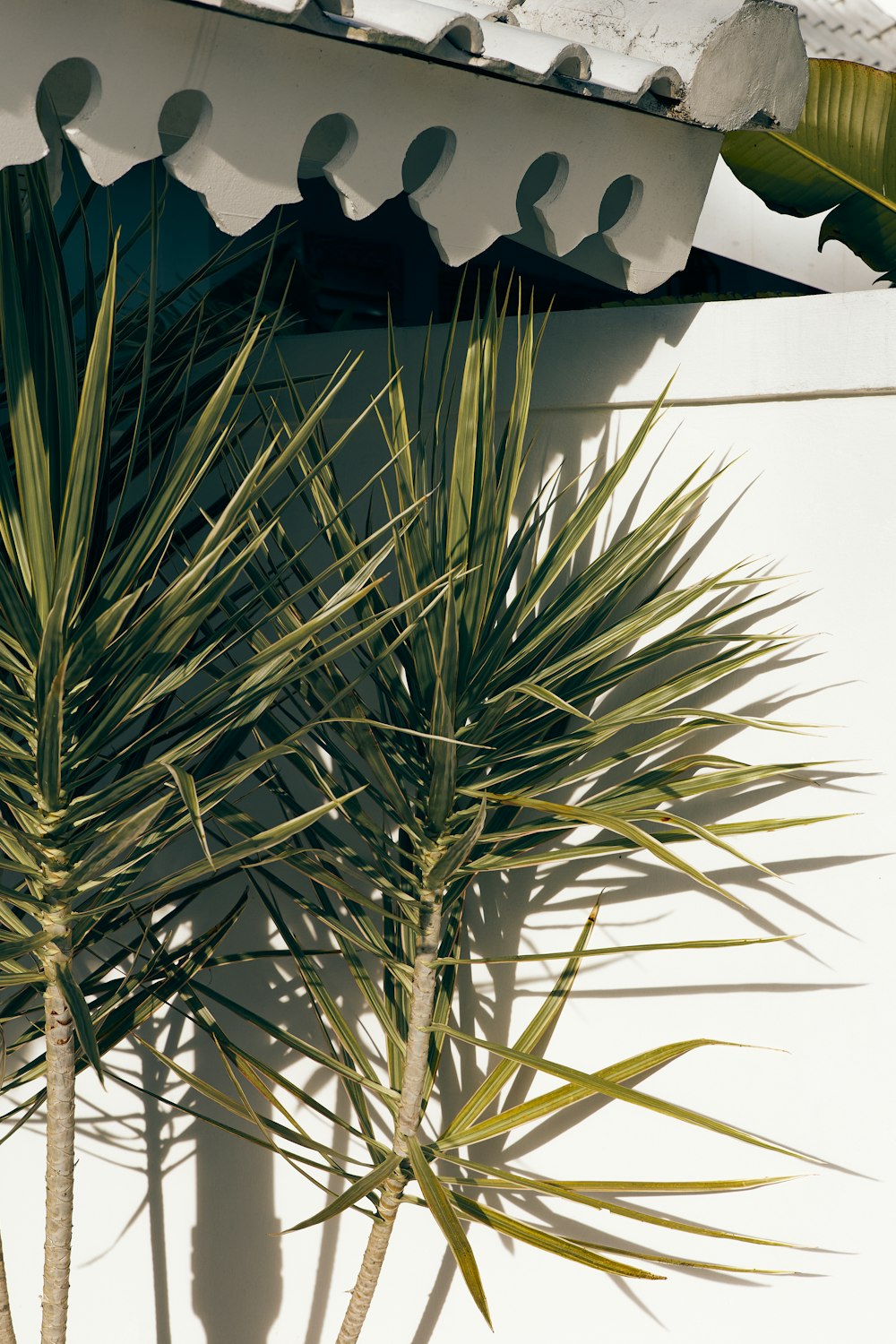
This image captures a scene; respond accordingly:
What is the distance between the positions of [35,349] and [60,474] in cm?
18

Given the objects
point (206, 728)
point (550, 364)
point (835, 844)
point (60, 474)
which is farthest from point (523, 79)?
point (835, 844)

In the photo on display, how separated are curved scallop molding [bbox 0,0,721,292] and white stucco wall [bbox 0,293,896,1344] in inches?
10.1

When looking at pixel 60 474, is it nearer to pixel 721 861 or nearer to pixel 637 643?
pixel 637 643

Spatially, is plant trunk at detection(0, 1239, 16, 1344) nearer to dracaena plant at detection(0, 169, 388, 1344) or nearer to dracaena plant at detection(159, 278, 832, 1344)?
dracaena plant at detection(0, 169, 388, 1344)

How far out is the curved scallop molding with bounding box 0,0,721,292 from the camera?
1.60 metres

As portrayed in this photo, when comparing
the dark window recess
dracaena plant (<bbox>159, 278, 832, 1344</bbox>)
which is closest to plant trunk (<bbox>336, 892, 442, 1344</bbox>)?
dracaena plant (<bbox>159, 278, 832, 1344</bbox>)

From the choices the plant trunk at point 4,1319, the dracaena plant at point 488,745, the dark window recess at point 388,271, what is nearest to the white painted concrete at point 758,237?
the dark window recess at point 388,271

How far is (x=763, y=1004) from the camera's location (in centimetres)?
217

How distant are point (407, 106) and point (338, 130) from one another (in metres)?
0.11

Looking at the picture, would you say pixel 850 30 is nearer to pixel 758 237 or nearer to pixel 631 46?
pixel 758 237

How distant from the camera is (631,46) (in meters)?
2.11

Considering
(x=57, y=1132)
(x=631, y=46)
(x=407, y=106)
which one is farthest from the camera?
(x=631, y=46)

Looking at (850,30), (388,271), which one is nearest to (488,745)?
(388,271)

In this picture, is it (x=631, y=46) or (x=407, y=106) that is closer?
(x=407, y=106)
